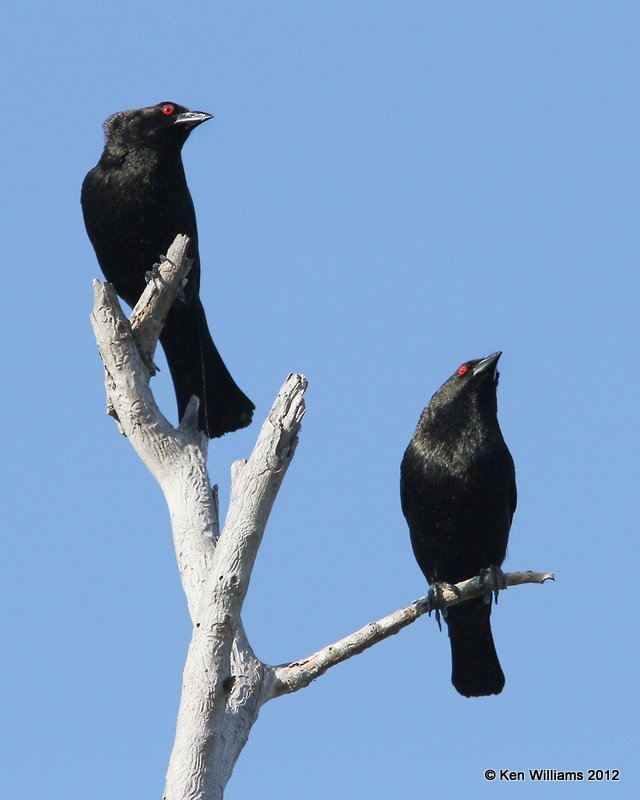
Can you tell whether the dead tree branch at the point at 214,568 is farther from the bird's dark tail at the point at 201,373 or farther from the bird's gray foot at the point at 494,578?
the bird's dark tail at the point at 201,373

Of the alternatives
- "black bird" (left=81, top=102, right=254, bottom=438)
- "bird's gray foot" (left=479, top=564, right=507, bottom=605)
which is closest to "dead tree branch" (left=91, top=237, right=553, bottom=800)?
"bird's gray foot" (left=479, top=564, right=507, bottom=605)

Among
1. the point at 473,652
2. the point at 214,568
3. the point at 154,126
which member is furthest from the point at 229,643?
the point at 154,126

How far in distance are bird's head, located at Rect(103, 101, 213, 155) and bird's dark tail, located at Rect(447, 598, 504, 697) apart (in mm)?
3352

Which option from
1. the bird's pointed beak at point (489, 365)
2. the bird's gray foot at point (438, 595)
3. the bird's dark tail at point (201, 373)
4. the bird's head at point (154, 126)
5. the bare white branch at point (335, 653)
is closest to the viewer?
the bare white branch at point (335, 653)

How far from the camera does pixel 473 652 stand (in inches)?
299

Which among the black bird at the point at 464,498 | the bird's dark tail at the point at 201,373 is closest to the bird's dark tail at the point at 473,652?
the black bird at the point at 464,498

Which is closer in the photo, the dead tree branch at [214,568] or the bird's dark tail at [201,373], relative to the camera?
the dead tree branch at [214,568]

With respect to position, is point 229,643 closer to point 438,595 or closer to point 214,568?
point 214,568

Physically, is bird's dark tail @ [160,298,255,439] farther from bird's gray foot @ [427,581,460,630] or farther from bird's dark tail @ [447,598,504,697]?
bird's dark tail @ [447,598,504,697]

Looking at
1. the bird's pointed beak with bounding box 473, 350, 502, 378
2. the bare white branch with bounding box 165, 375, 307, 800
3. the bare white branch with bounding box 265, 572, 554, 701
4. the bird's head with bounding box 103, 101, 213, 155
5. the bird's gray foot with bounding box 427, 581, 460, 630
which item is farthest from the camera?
the bird's head with bounding box 103, 101, 213, 155

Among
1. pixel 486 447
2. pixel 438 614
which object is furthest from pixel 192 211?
pixel 438 614

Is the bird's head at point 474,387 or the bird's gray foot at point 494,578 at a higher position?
the bird's head at point 474,387

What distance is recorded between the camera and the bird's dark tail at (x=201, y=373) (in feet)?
25.8

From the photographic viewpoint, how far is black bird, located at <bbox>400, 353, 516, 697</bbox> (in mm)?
7227
